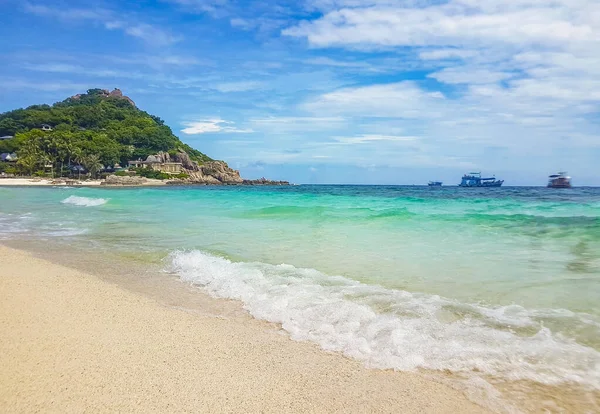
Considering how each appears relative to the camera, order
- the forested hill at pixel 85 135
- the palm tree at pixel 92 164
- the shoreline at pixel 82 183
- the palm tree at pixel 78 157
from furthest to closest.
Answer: the palm tree at pixel 92 164
the palm tree at pixel 78 157
the forested hill at pixel 85 135
the shoreline at pixel 82 183

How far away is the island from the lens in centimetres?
8288

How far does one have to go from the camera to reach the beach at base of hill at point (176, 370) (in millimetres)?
2895

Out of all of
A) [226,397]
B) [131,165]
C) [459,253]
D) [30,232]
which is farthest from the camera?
[131,165]

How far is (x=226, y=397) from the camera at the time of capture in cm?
296

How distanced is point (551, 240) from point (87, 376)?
11517mm

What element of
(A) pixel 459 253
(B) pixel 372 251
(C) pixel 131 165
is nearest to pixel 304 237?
(B) pixel 372 251

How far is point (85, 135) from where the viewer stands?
330 ft

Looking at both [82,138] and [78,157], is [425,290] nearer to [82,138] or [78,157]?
[78,157]

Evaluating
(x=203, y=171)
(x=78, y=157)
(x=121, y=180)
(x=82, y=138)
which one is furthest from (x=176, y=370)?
(x=203, y=171)

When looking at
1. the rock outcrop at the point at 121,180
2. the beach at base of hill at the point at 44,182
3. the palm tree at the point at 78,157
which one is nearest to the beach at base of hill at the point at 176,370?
the beach at base of hill at the point at 44,182

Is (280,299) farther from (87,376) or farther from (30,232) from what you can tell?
(30,232)

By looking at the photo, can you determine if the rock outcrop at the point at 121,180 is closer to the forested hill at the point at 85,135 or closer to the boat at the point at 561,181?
the forested hill at the point at 85,135

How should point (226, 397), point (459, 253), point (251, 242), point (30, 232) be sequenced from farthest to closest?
point (30, 232)
point (251, 242)
point (459, 253)
point (226, 397)

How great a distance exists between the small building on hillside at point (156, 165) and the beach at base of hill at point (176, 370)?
10306 centimetres
